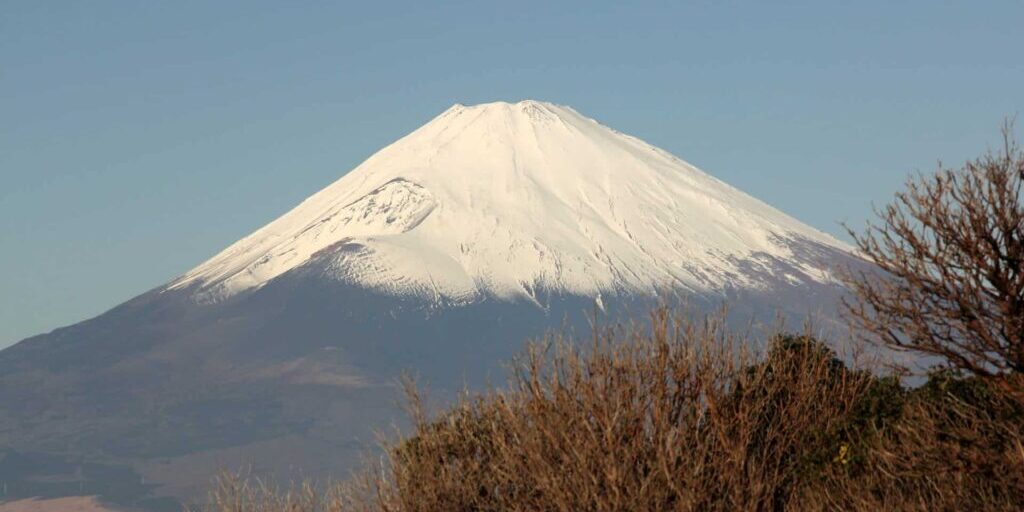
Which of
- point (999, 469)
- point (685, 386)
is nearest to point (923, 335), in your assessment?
point (999, 469)

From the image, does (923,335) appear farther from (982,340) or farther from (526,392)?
(526,392)

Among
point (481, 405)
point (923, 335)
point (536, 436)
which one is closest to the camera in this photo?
point (923, 335)

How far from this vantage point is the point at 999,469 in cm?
2588

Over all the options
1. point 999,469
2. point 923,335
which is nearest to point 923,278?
point 923,335

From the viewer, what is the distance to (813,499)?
96.3ft

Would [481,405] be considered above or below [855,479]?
above

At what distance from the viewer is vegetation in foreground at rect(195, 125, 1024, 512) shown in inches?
1059

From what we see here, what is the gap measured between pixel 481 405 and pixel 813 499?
8.84 metres

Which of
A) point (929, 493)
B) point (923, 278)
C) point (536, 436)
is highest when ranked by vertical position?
point (923, 278)

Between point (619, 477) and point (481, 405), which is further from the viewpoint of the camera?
point (481, 405)

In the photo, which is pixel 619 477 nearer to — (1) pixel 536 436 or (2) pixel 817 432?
(1) pixel 536 436

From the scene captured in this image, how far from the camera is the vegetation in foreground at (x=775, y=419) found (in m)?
26.9

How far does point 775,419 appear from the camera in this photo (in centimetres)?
3391

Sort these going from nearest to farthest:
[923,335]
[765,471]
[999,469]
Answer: [999,469] < [923,335] < [765,471]
